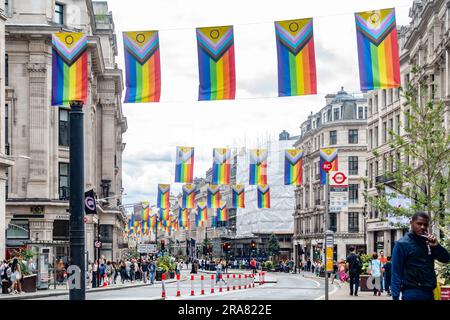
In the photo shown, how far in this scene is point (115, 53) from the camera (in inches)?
3989

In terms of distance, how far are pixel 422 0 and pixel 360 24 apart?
154 feet

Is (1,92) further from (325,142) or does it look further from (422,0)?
(325,142)

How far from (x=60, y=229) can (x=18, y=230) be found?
130 inches

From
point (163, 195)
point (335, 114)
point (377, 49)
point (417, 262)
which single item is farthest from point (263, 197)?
point (417, 262)

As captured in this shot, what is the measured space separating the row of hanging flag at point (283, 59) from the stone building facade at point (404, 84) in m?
18.9

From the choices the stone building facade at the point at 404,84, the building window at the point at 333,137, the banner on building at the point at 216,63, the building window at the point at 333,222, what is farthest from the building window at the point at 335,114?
the banner on building at the point at 216,63

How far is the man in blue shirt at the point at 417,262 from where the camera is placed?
313 inches

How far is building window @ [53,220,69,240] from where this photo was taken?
61.8 m

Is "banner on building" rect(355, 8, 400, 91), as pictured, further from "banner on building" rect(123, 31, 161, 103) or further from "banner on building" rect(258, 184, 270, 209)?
"banner on building" rect(258, 184, 270, 209)

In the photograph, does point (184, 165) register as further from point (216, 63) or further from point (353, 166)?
point (353, 166)

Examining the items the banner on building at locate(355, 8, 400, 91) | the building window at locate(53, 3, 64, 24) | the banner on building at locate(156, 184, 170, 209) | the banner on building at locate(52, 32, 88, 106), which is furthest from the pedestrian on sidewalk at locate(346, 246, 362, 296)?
the banner on building at locate(156, 184, 170, 209)

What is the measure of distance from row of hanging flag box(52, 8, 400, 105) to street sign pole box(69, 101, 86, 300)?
1309 centimetres

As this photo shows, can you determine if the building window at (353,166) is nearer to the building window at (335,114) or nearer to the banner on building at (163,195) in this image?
the building window at (335,114)

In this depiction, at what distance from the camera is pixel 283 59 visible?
23.8 meters
